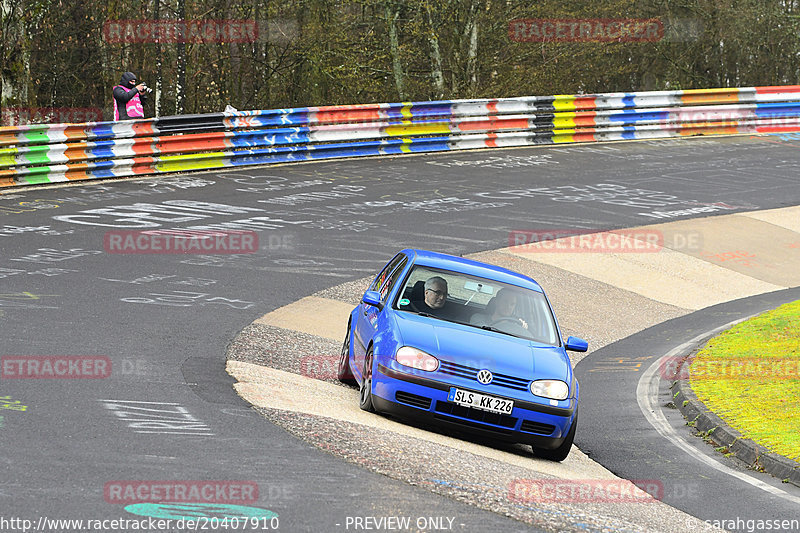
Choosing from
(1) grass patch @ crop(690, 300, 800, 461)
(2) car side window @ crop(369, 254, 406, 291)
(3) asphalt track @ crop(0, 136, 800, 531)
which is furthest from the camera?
(2) car side window @ crop(369, 254, 406, 291)

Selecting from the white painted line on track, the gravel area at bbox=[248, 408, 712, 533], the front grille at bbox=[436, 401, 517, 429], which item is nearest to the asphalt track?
the gravel area at bbox=[248, 408, 712, 533]

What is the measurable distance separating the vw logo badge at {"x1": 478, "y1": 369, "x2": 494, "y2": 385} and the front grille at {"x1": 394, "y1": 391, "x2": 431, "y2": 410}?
1.44 feet

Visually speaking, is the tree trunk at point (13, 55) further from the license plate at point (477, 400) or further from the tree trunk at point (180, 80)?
the license plate at point (477, 400)

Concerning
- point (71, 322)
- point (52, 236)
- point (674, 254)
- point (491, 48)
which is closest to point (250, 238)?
point (52, 236)

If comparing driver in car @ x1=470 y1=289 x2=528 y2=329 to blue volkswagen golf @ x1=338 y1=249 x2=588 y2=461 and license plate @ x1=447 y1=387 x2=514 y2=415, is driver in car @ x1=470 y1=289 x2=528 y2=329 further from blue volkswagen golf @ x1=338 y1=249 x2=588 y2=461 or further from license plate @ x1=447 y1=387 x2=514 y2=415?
license plate @ x1=447 y1=387 x2=514 y2=415

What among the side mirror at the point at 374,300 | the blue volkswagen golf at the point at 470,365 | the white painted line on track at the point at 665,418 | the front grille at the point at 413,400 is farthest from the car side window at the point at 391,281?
the white painted line on track at the point at 665,418

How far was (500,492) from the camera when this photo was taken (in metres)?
7.18

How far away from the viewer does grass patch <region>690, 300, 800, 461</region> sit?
989 cm

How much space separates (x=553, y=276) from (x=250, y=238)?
15.8ft

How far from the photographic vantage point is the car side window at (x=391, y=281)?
10172 millimetres

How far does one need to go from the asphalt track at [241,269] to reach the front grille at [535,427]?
1.27m

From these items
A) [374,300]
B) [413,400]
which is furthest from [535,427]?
[374,300]

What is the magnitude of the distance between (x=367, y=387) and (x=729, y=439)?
3342 millimetres

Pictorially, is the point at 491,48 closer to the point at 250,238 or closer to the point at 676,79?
the point at 676,79
